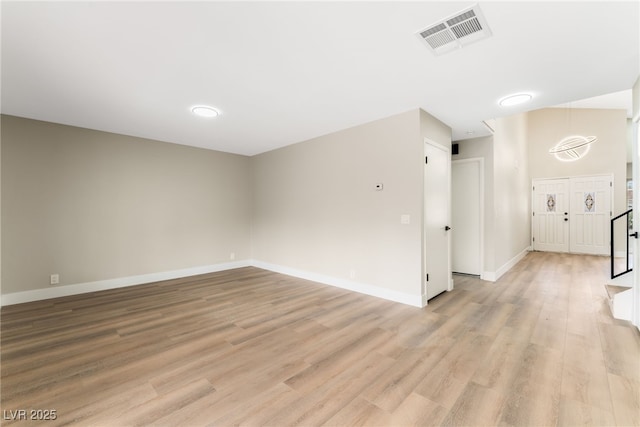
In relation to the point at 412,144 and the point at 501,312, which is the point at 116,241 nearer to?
the point at 412,144

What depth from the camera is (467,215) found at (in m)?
5.19

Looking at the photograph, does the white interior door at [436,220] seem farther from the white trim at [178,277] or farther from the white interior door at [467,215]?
the white interior door at [467,215]

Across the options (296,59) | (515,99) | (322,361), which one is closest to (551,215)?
(515,99)

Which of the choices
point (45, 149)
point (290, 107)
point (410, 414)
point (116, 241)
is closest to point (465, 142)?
point (290, 107)

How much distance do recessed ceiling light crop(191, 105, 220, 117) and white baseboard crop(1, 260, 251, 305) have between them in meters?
3.24

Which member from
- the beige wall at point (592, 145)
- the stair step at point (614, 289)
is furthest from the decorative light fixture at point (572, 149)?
the stair step at point (614, 289)

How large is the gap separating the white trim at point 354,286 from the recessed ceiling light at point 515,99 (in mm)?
2705

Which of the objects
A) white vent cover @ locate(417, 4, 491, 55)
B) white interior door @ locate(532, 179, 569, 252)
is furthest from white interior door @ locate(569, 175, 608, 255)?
white vent cover @ locate(417, 4, 491, 55)

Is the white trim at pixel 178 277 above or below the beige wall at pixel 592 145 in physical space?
below

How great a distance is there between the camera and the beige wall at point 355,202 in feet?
12.0

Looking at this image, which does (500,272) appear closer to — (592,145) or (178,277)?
(592,145)

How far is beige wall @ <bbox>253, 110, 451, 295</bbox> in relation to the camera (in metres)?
3.65

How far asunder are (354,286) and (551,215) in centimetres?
741

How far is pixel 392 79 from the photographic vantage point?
9.04 feet
